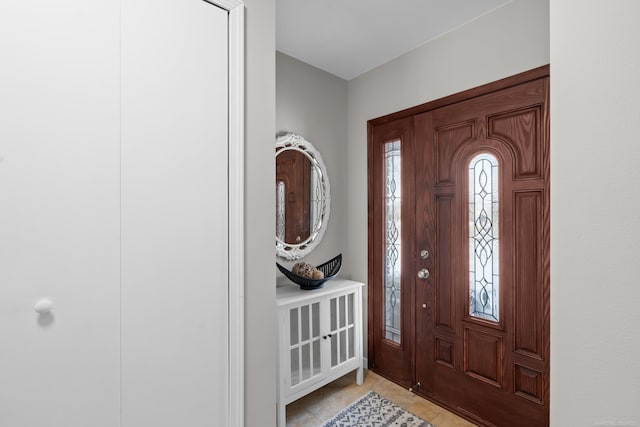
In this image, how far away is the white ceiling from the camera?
1.80m

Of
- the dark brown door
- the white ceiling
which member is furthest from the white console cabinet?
the white ceiling

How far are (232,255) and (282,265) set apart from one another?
106cm

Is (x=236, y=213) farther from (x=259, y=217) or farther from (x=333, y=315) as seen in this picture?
(x=333, y=315)

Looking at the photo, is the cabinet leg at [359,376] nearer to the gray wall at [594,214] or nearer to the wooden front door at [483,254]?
the wooden front door at [483,254]

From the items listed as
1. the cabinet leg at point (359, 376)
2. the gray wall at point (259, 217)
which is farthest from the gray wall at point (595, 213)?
the cabinet leg at point (359, 376)

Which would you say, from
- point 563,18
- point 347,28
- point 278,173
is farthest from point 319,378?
point 347,28

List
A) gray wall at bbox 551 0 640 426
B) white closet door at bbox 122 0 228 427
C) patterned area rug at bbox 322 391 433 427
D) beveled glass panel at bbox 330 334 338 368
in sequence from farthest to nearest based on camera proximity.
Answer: beveled glass panel at bbox 330 334 338 368
patterned area rug at bbox 322 391 433 427
white closet door at bbox 122 0 228 427
gray wall at bbox 551 0 640 426

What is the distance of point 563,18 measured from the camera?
0.60m

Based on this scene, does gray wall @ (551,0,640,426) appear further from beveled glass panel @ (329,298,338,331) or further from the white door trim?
beveled glass panel @ (329,298,338,331)

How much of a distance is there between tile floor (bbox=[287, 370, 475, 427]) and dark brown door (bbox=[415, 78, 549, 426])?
0.11 m

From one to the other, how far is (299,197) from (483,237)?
1.31 meters

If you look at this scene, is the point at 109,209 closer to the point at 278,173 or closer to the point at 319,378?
the point at 278,173

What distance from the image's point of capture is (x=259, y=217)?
1305mm

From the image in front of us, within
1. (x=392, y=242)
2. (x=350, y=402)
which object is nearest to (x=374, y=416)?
(x=350, y=402)
